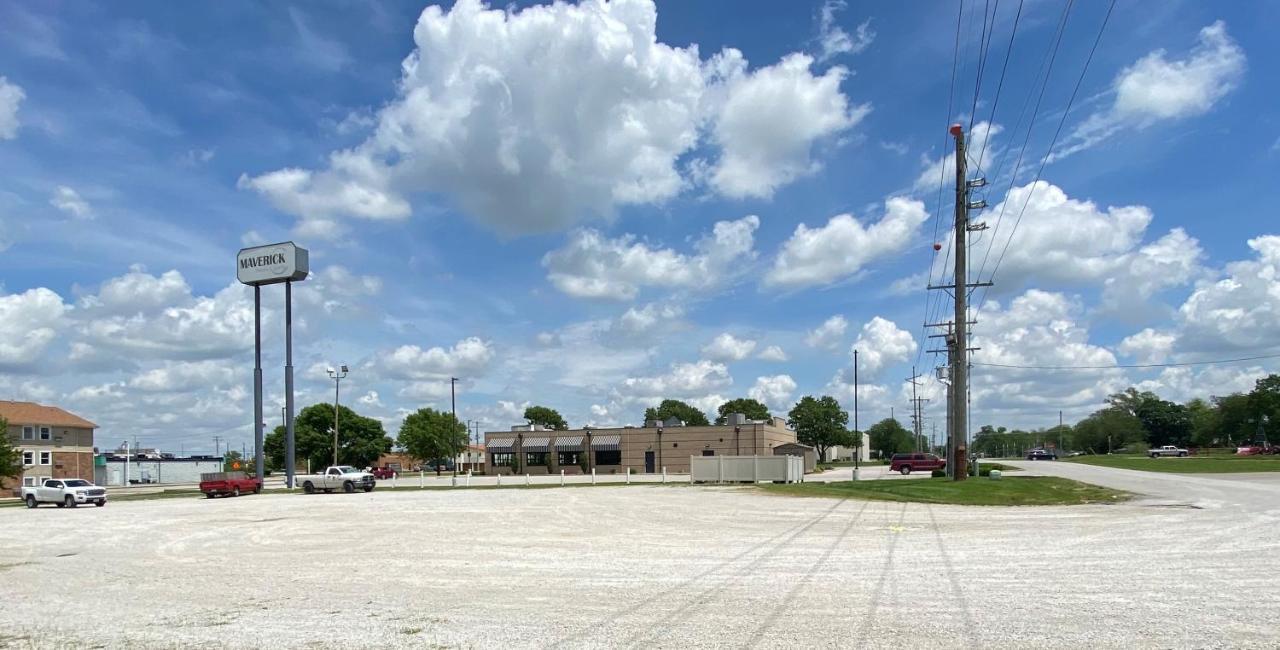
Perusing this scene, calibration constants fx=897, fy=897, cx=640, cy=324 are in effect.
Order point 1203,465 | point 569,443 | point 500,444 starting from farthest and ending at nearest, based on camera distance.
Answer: point 500,444 < point 569,443 < point 1203,465

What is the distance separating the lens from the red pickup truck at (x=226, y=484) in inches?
1984

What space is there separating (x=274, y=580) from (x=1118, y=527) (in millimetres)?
17712

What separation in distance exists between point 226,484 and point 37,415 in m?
44.1

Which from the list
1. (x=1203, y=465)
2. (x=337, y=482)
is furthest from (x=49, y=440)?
(x=1203, y=465)

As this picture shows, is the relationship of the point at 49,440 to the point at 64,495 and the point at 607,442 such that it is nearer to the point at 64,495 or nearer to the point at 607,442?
the point at 64,495

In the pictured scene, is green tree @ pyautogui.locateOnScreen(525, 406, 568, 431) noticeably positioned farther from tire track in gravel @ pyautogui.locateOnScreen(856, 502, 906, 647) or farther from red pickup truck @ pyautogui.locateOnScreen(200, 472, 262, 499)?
tire track in gravel @ pyautogui.locateOnScreen(856, 502, 906, 647)

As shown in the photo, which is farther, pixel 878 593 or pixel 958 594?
pixel 878 593

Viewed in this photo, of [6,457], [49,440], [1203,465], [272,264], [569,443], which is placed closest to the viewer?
[272,264]

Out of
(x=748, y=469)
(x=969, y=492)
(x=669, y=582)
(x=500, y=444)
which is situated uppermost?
(x=669, y=582)

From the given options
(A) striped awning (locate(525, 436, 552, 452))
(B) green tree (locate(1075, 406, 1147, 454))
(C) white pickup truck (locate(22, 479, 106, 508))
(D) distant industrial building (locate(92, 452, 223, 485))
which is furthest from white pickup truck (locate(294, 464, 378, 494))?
(B) green tree (locate(1075, 406, 1147, 454))

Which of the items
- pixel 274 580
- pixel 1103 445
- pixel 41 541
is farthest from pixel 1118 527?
pixel 1103 445

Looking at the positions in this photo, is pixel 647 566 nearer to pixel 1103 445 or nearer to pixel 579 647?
pixel 579 647

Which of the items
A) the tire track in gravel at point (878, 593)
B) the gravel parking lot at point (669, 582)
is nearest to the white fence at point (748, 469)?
the gravel parking lot at point (669, 582)

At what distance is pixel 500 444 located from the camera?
311ft
